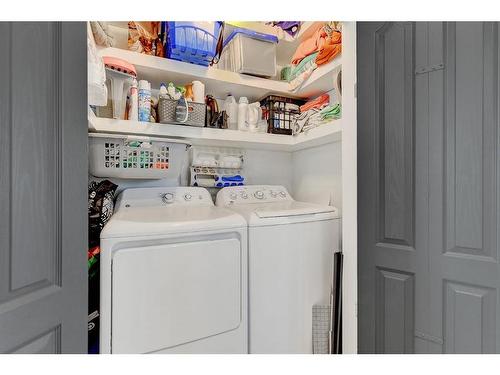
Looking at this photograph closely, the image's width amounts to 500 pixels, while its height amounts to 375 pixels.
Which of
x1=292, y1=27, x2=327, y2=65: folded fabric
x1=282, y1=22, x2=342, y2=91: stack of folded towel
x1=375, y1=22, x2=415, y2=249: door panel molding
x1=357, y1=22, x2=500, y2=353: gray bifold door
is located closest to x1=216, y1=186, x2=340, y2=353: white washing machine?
x1=357, y1=22, x2=500, y2=353: gray bifold door

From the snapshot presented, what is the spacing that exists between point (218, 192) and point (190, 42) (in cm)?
109

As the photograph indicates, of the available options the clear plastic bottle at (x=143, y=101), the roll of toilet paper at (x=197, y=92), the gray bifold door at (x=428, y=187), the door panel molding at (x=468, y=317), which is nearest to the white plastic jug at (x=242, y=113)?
the roll of toilet paper at (x=197, y=92)

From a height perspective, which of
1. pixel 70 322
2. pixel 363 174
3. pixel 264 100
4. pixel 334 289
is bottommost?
pixel 334 289

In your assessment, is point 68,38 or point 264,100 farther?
point 264,100

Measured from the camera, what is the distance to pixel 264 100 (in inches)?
84.1

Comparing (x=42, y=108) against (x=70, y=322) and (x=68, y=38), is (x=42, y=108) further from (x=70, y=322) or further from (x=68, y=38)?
(x=70, y=322)

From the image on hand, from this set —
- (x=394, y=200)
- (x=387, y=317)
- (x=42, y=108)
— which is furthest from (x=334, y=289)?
(x=42, y=108)

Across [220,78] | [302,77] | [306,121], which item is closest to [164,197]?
[220,78]

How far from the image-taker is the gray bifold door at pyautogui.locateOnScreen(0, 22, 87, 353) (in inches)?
23.0

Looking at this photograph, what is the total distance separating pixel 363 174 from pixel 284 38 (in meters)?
1.44

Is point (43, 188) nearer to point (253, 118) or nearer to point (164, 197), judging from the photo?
point (164, 197)

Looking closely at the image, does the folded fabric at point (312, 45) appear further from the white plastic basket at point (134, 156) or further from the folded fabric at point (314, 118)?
the white plastic basket at point (134, 156)

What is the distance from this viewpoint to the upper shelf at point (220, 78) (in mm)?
1574

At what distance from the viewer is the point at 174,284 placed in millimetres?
1120
